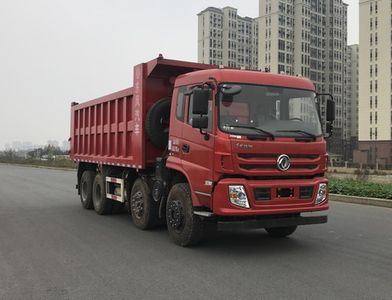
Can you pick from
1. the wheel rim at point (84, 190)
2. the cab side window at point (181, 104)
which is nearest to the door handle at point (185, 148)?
the cab side window at point (181, 104)

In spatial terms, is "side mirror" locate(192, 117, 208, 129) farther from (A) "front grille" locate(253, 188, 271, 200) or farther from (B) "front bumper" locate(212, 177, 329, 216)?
(A) "front grille" locate(253, 188, 271, 200)

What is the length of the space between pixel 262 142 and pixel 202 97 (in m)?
1.08

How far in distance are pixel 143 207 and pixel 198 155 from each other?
2.51 metres

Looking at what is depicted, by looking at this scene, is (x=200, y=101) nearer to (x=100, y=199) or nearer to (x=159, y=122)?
(x=159, y=122)

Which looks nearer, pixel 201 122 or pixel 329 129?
pixel 201 122

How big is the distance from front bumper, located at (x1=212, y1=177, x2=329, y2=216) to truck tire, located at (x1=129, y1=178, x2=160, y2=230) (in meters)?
2.52

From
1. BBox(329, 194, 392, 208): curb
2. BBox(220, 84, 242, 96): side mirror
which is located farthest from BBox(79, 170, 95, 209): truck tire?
BBox(329, 194, 392, 208): curb

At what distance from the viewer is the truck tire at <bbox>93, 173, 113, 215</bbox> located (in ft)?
39.1

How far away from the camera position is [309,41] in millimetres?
137750

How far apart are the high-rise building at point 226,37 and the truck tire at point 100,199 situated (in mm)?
130329

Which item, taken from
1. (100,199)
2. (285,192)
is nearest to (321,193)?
(285,192)

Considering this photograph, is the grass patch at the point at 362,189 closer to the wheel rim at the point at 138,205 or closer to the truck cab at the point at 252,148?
the truck cab at the point at 252,148

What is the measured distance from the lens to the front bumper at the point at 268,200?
7008mm

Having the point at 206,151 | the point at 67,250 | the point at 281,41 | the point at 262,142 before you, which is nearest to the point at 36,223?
the point at 67,250
